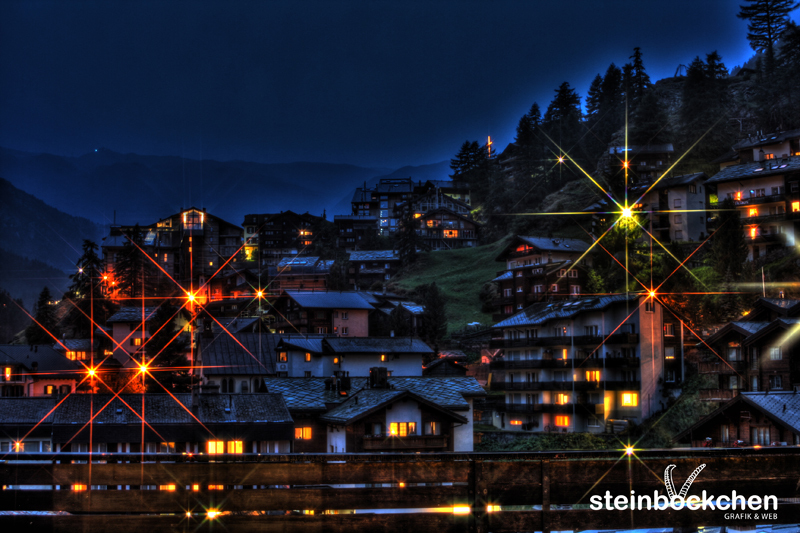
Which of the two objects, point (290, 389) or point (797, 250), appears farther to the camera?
point (797, 250)

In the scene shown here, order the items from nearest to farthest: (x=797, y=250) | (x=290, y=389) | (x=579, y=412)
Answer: (x=290, y=389), (x=579, y=412), (x=797, y=250)

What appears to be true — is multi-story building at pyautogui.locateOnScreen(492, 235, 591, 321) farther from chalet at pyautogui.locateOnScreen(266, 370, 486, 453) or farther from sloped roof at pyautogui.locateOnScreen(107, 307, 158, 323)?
sloped roof at pyautogui.locateOnScreen(107, 307, 158, 323)

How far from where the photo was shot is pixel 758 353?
1730 inches

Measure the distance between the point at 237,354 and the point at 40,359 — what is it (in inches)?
781

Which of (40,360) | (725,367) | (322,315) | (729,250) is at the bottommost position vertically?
(725,367)

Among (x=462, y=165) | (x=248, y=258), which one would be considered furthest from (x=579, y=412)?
(x=462, y=165)

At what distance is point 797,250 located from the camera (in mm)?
69250

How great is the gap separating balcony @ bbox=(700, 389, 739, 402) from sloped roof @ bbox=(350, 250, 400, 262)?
86636mm

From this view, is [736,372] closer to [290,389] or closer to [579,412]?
[579,412]

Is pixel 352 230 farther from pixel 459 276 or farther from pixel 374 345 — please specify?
pixel 374 345

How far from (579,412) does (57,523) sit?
58.1 m

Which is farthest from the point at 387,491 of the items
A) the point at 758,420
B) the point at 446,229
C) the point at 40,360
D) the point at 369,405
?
the point at 446,229

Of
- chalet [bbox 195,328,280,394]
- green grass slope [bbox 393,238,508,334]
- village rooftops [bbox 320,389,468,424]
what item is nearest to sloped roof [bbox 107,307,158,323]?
chalet [bbox 195,328,280,394]

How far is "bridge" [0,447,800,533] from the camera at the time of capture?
25.7 feet
